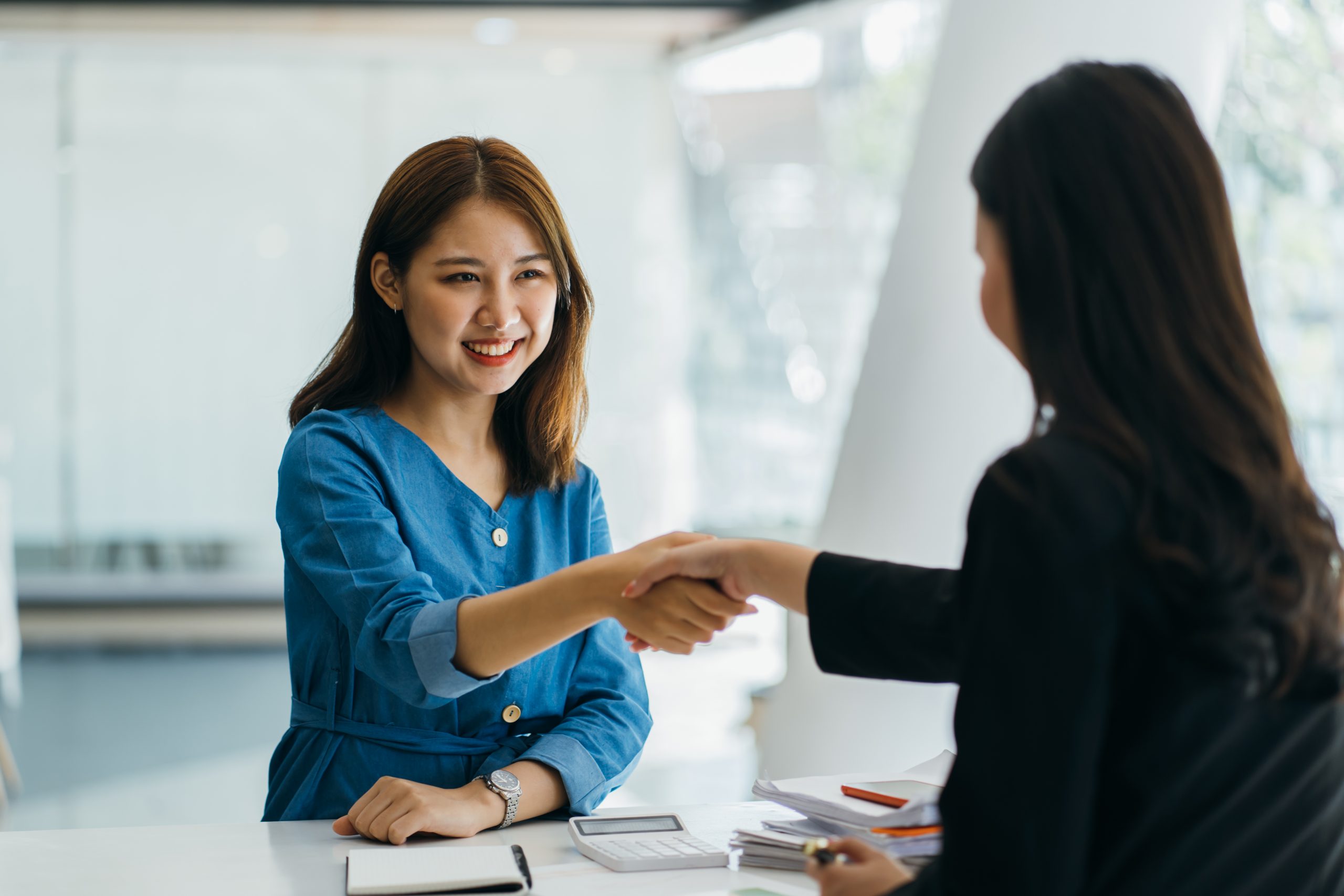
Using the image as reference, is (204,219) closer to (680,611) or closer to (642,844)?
(680,611)

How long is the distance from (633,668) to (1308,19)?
118 inches

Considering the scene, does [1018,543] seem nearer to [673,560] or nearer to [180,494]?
[673,560]

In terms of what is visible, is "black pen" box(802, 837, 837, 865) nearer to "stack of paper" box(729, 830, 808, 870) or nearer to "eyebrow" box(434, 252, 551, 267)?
"stack of paper" box(729, 830, 808, 870)

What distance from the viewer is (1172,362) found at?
0.85 m

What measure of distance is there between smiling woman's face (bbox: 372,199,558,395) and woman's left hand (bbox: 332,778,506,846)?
0.56 meters

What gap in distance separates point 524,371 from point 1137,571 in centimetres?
116

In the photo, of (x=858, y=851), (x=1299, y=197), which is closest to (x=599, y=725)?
(x=858, y=851)

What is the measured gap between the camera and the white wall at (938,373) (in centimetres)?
291

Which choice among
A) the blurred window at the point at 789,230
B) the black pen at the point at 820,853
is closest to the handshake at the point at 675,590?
the black pen at the point at 820,853

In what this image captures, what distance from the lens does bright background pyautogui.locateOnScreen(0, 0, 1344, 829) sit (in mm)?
6324

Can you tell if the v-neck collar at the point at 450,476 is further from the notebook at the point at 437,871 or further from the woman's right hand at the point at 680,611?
the notebook at the point at 437,871

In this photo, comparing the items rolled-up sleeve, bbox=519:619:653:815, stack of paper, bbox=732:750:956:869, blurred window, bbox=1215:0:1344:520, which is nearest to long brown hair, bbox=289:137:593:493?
rolled-up sleeve, bbox=519:619:653:815

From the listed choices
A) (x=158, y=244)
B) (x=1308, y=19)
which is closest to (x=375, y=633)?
(x=1308, y=19)

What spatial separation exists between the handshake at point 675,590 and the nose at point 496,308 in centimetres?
37
